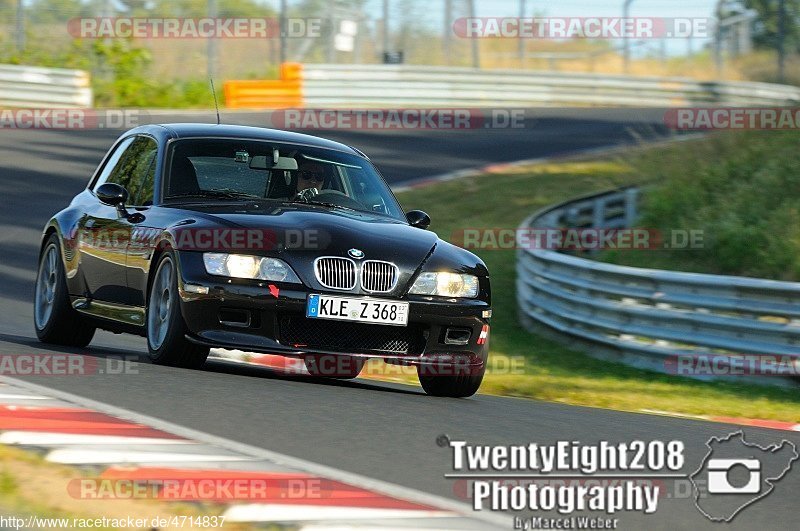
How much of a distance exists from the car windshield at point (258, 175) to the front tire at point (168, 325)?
670 millimetres

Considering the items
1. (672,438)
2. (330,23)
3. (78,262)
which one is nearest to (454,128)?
(330,23)

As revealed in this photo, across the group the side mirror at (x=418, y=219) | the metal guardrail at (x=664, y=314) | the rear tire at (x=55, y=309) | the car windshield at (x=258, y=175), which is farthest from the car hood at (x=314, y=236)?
the metal guardrail at (x=664, y=314)

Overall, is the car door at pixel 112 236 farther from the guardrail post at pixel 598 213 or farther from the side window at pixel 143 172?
the guardrail post at pixel 598 213

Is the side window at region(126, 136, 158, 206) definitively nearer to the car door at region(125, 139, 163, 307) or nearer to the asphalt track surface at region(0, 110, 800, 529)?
the car door at region(125, 139, 163, 307)

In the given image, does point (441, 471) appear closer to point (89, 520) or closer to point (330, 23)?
point (89, 520)

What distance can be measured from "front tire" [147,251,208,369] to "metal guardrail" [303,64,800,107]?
21.5 meters

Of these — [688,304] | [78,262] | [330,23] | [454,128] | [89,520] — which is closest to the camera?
[89,520]

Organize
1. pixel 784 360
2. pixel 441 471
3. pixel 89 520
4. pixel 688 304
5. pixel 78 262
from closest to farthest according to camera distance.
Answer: pixel 89 520
pixel 441 471
pixel 78 262
pixel 784 360
pixel 688 304

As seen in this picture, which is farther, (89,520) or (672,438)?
(672,438)

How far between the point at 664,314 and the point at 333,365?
4.19 meters

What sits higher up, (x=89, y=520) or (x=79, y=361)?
(x=89, y=520)

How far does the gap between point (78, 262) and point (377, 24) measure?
77.5ft

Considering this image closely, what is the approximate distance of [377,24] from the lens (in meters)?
32.1

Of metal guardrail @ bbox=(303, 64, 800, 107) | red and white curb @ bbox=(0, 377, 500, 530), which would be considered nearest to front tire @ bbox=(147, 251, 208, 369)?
red and white curb @ bbox=(0, 377, 500, 530)
